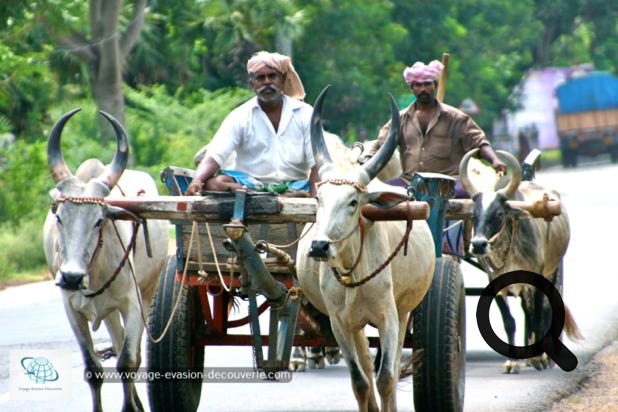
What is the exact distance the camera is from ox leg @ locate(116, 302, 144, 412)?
7547 millimetres

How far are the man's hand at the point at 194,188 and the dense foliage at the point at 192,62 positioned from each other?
380 inches

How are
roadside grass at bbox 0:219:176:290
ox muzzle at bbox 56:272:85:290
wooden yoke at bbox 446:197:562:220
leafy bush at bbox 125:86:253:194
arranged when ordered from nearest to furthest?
ox muzzle at bbox 56:272:85:290, wooden yoke at bbox 446:197:562:220, roadside grass at bbox 0:219:176:290, leafy bush at bbox 125:86:253:194

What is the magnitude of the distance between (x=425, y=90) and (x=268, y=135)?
7.99 feet

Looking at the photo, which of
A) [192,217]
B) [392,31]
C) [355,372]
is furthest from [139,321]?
[392,31]

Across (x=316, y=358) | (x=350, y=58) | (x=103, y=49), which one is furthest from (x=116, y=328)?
(x=350, y=58)

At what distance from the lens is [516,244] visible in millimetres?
10406

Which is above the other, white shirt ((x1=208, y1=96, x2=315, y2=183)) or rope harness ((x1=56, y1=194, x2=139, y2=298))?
white shirt ((x1=208, y1=96, x2=315, y2=183))

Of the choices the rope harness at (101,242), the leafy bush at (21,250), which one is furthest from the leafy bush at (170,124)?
the rope harness at (101,242)

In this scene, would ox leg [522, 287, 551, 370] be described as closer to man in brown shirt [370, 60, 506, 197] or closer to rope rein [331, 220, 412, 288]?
man in brown shirt [370, 60, 506, 197]

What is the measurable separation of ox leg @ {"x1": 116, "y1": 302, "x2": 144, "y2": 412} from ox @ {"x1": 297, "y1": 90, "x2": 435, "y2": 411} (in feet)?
3.89

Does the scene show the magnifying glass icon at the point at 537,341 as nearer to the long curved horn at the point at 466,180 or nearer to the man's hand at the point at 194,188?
the long curved horn at the point at 466,180

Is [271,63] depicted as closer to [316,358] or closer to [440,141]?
[440,141]

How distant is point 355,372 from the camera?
6.88m

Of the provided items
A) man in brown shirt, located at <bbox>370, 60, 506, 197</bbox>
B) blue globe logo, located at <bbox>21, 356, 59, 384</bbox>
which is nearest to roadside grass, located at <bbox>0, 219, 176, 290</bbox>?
blue globe logo, located at <bbox>21, 356, 59, 384</bbox>
